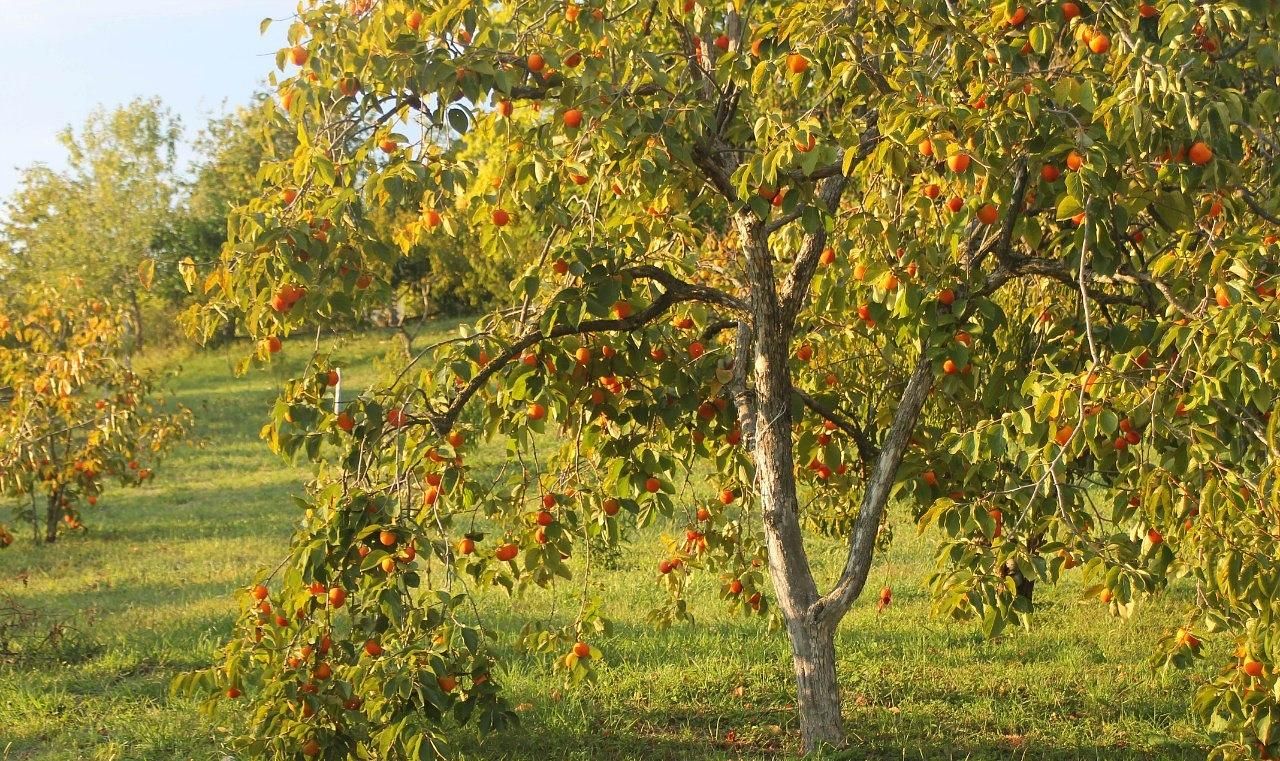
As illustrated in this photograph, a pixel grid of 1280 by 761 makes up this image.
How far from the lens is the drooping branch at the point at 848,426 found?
16.0 feet

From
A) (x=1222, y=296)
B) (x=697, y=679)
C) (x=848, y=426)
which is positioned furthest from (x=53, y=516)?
(x=1222, y=296)

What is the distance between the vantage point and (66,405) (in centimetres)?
1030

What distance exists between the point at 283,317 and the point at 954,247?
2168 mm

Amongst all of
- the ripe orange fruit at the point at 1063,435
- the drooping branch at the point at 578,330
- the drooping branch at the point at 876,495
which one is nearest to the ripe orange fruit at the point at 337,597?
the drooping branch at the point at 578,330

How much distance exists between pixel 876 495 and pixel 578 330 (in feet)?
4.46

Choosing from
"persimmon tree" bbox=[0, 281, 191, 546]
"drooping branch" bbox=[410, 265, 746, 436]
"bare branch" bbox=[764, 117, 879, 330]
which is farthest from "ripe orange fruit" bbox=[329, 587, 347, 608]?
"persimmon tree" bbox=[0, 281, 191, 546]

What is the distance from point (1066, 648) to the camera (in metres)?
6.83

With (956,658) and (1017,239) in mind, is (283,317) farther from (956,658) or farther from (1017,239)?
(956,658)

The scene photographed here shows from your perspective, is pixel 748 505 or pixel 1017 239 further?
pixel 748 505

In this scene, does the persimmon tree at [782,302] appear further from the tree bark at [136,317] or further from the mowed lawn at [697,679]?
the tree bark at [136,317]

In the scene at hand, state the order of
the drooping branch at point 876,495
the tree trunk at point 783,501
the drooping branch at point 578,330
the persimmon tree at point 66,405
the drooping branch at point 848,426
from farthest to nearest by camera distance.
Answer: the persimmon tree at point 66,405, the drooping branch at point 848,426, the tree trunk at point 783,501, the drooping branch at point 876,495, the drooping branch at point 578,330

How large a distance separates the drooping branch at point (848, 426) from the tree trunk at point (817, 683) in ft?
2.65

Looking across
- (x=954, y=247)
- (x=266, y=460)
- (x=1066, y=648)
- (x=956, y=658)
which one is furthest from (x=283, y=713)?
(x=266, y=460)

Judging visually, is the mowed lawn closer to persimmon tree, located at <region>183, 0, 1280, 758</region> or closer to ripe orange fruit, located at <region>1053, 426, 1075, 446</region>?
persimmon tree, located at <region>183, 0, 1280, 758</region>
